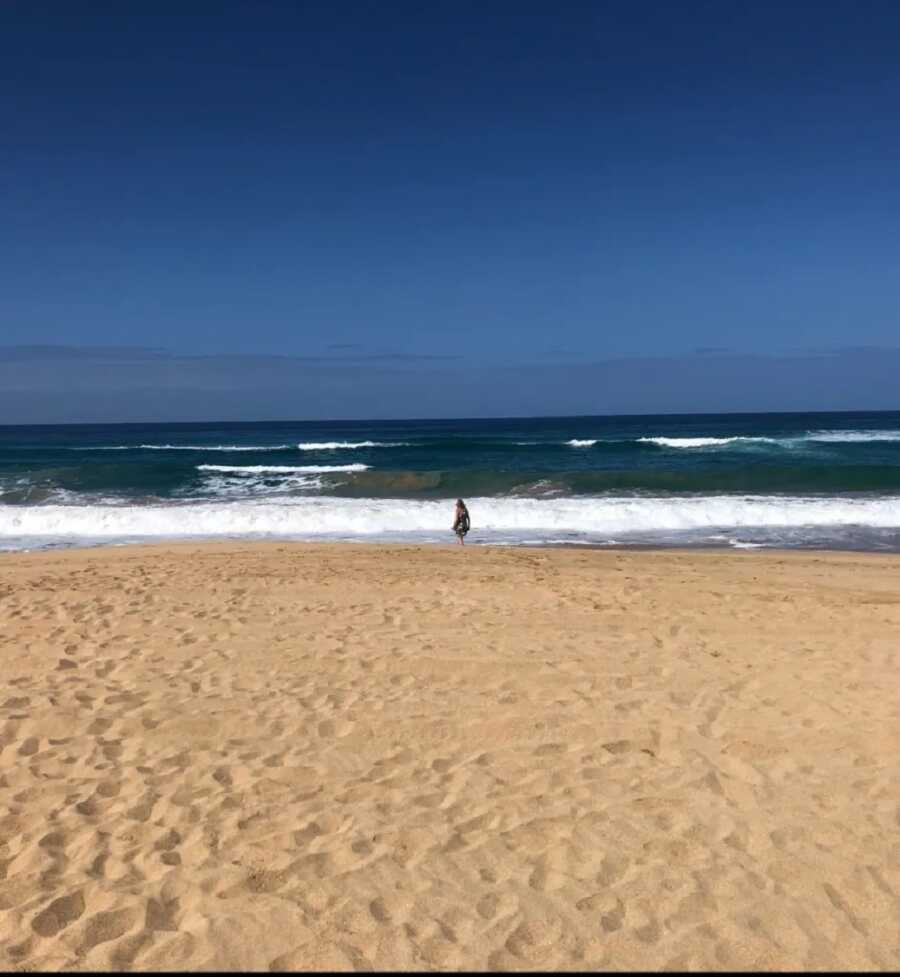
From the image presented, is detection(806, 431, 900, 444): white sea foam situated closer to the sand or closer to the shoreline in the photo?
the shoreline

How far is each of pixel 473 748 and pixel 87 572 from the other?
8.58m

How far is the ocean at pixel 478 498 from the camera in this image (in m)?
19.4

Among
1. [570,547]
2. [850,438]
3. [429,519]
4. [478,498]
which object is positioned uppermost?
[850,438]

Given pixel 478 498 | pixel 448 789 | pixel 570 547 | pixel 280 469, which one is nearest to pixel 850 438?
pixel 478 498

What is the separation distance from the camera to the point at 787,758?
4.77 m

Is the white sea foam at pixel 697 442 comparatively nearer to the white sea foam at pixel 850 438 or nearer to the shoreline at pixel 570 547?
the white sea foam at pixel 850 438

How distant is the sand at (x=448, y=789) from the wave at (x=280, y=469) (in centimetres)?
2658

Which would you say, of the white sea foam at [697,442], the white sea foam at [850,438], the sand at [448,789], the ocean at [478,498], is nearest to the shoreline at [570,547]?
the ocean at [478,498]

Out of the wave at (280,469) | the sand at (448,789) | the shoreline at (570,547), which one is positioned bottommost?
the shoreline at (570,547)

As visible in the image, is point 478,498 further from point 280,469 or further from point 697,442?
point 697,442

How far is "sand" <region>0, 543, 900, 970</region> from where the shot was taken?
10.5 feet

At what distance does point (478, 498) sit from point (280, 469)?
1451 centimetres

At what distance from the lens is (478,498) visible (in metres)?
25.1

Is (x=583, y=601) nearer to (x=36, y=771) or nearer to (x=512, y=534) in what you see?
(x=36, y=771)
